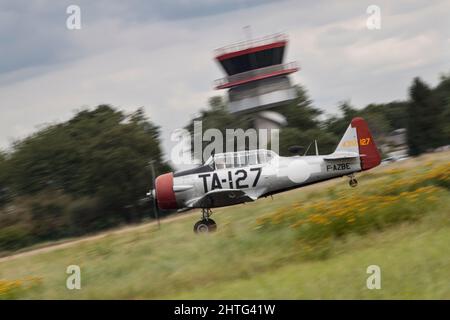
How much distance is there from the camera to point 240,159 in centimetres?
1769

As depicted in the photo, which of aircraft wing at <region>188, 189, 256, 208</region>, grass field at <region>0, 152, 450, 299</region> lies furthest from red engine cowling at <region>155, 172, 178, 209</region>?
grass field at <region>0, 152, 450, 299</region>

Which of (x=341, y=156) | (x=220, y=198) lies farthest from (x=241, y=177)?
(x=341, y=156)

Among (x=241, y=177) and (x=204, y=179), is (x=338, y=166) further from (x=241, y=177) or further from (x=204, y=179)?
(x=204, y=179)

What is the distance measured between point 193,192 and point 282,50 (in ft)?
110

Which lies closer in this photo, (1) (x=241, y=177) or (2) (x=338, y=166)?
(1) (x=241, y=177)

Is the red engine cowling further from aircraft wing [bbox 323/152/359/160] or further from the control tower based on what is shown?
the control tower

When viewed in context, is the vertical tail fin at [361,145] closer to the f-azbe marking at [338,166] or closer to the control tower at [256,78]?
the f-azbe marking at [338,166]

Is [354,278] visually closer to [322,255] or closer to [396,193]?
[322,255]

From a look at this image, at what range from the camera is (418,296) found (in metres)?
9.12

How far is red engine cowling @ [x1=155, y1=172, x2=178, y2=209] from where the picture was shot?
17.9m

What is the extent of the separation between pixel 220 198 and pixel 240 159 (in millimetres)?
1097

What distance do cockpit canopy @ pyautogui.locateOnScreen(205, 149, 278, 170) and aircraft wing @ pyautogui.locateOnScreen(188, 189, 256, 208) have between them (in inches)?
28.2
